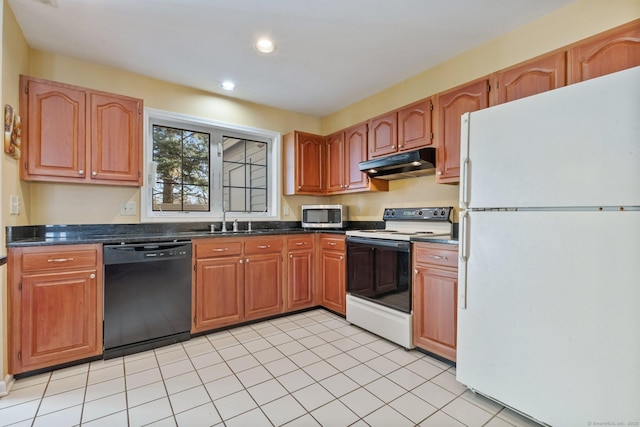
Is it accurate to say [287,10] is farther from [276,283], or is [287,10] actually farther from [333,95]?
[276,283]

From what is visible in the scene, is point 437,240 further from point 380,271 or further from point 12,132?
Result: point 12,132

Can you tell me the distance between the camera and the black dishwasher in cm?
225

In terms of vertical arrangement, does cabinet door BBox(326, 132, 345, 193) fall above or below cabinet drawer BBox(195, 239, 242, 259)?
above

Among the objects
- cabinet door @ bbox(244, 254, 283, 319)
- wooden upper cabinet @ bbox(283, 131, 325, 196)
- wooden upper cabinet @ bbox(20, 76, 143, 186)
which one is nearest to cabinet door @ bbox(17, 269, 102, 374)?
wooden upper cabinet @ bbox(20, 76, 143, 186)

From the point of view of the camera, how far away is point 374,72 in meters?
2.86

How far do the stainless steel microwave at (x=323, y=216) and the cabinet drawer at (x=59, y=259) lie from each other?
2.11m

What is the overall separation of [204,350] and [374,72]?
2884 millimetres

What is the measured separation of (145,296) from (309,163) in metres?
2.25

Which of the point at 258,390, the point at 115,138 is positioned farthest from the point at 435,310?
the point at 115,138

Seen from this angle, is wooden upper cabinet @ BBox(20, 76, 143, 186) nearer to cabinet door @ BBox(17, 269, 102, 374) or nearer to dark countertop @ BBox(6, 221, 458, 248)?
dark countertop @ BBox(6, 221, 458, 248)

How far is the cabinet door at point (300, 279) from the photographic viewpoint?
3.22 m

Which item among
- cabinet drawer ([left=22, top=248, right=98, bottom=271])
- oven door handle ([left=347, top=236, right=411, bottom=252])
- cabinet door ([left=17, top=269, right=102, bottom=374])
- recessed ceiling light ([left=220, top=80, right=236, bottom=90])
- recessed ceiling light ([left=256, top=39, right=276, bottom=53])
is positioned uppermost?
recessed ceiling light ([left=256, top=39, right=276, bottom=53])

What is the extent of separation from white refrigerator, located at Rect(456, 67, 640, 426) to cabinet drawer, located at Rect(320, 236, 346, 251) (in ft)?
4.83

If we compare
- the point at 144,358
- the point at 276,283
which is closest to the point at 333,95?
the point at 276,283
